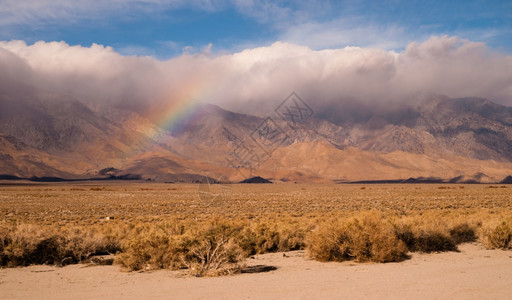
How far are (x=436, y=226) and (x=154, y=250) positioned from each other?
36.7ft

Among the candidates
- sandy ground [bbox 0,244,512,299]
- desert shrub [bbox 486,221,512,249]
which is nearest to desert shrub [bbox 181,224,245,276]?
sandy ground [bbox 0,244,512,299]

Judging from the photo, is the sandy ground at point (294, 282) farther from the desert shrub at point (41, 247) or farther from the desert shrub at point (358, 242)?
the desert shrub at point (41, 247)

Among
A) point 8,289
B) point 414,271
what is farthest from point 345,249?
point 8,289

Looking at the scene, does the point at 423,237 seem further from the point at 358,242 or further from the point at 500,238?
the point at 358,242

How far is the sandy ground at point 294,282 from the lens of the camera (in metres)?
9.62

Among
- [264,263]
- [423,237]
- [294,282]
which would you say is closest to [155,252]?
[264,263]

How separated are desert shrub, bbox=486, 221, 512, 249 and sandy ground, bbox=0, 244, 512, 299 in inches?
84.4

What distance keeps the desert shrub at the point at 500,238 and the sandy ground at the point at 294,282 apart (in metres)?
2.14

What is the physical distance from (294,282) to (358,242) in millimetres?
3783

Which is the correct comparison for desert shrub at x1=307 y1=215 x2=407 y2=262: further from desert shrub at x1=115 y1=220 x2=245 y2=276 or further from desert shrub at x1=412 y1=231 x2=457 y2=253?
desert shrub at x1=115 y1=220 x2=245 y2=276

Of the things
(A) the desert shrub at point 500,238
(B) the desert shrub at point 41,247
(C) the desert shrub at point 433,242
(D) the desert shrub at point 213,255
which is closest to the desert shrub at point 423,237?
(C) the desert shrub at point 433,242

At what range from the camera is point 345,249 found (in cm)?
1398

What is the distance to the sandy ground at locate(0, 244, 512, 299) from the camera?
9.62 m

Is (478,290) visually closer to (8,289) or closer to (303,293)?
(303,293)
